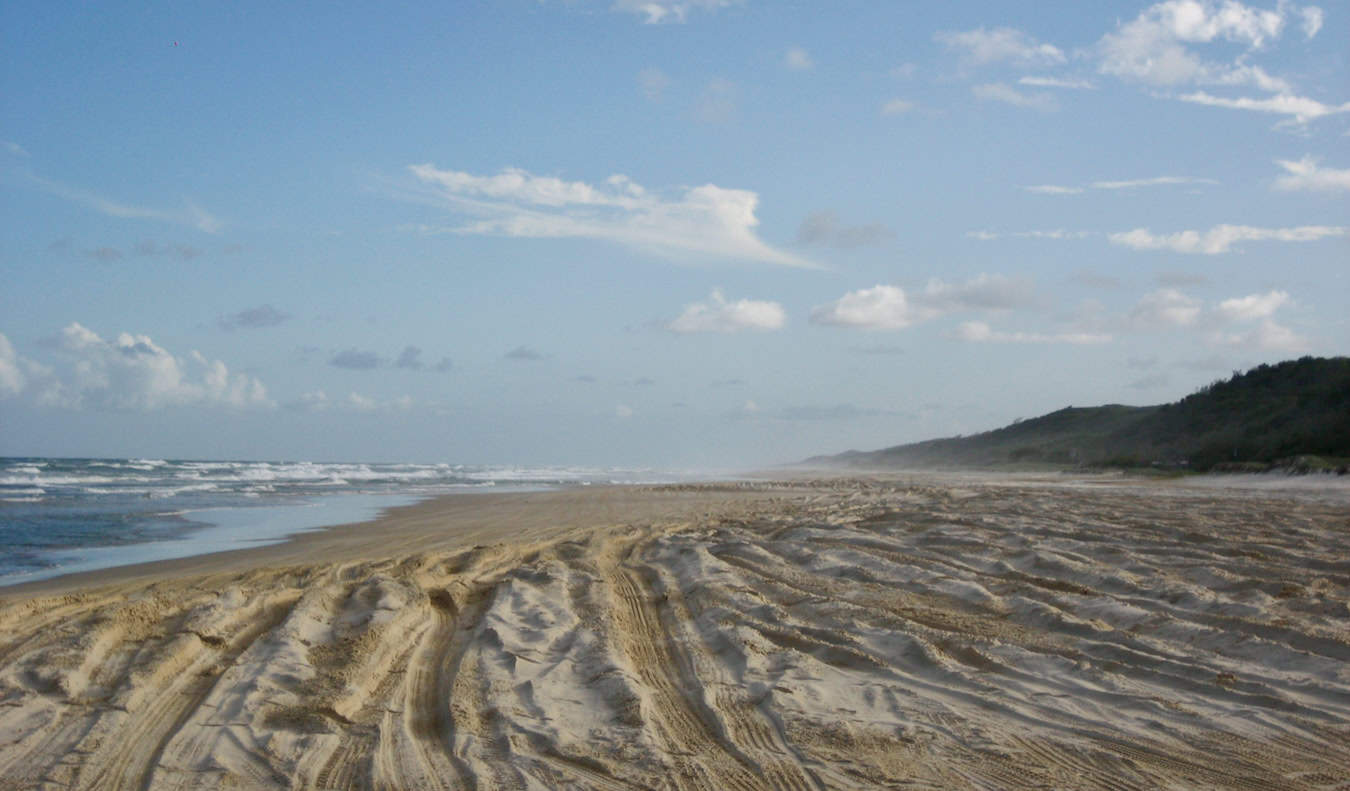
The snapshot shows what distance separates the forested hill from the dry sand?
19.8 meters

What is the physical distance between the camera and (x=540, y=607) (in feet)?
19.9

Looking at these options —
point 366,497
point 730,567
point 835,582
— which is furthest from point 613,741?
point 366,497

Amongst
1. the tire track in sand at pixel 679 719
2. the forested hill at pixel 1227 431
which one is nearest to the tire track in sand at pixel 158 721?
the tire track in sand at pixel 679 719

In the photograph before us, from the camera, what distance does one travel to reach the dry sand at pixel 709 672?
3344mm

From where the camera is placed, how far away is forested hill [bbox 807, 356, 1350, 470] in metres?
26.0

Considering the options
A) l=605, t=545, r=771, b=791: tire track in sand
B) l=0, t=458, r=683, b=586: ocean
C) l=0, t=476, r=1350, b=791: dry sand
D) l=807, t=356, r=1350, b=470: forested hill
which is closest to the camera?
l=605, t=545, r=771, b=791: tire track in sand

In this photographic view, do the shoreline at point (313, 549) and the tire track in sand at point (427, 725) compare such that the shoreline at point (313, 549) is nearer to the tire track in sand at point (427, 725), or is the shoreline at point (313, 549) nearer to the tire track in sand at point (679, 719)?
the tire track in sand at point (427, 725)

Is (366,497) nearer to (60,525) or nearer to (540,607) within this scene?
(60,525)

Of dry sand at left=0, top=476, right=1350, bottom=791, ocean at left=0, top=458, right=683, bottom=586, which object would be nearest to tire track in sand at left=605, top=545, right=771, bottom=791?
dry sand at left=0, top=476, right=1350, bottom=791

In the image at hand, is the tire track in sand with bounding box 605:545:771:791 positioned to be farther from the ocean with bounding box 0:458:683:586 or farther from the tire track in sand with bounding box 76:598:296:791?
the ocean with bounding box 0:458:683:586

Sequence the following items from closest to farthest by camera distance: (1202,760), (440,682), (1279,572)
→ (1202,760), (440,682), (1279,572)

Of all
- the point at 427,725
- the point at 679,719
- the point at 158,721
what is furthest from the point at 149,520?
the point at 679,719

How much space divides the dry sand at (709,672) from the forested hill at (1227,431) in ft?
64.9

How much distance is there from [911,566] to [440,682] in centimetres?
433
